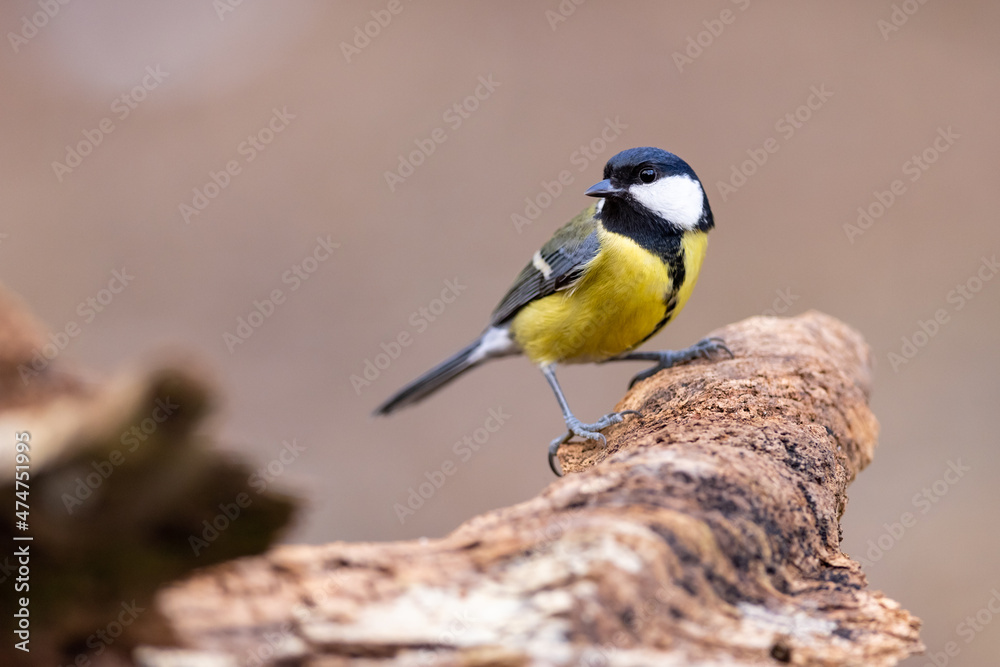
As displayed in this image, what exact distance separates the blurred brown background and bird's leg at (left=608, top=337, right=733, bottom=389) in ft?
7.24

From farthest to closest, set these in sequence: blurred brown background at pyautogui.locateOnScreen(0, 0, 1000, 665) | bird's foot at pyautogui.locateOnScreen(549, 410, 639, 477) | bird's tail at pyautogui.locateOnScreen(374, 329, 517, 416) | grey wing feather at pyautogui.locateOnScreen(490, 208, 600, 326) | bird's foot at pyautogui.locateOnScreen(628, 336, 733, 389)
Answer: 1. blurred brown background at pyautogui.locateOnScreen(0, 0, 1000, 665)
2. bird's tail at pyautogui.locateOnScreen(374, 329, 517, 416)
3. grey wing feather at pyautogui.locateOnScreen(490, 208, 600, 326)
4. bird's foot at pyautogui.locateOnScreen(628, 336, 733, 389)
5. bird's foot at pyautogui.locateOnScreen(549, 410, 639, 477)

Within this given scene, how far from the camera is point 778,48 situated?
823 cm

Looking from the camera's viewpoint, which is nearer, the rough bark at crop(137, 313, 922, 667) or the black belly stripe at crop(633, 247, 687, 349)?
the rough bark at crop(137, 313, 922, 667)

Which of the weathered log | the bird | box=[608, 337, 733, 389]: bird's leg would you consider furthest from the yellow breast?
the weathered log

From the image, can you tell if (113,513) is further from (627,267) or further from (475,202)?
(475,202)

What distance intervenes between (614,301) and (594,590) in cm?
209

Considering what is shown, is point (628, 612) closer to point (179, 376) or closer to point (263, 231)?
point (179, 376)

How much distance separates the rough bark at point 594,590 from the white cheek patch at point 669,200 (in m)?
1.63

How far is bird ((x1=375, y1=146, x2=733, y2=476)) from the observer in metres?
3.38

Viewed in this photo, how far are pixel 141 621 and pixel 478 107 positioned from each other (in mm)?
7402

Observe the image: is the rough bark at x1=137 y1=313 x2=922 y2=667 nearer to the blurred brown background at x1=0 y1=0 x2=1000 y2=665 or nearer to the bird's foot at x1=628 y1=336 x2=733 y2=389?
the bird's foot at x1=628 y1=336 x2=733 y2=389

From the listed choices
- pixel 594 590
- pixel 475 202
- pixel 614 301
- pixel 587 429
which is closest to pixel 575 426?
pixel 587 429

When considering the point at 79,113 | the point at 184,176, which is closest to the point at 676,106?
the point at 184,176

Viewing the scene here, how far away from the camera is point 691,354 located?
11.3 feet
